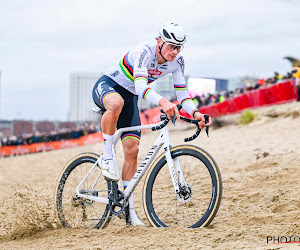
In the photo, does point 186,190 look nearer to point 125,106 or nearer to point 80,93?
point 125,106

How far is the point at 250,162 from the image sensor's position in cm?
845

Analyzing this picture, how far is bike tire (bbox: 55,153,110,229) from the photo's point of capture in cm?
514

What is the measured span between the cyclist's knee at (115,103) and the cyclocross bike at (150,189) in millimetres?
307

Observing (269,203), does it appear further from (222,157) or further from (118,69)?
(222,157)

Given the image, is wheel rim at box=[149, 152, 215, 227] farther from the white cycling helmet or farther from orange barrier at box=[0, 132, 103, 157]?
orange barrier at box=[0, 132, 103, 157]

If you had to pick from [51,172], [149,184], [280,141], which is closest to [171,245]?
[149,184]

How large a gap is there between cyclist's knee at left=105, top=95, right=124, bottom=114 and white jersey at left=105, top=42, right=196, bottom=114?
8.4 inches

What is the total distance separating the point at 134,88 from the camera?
503cm

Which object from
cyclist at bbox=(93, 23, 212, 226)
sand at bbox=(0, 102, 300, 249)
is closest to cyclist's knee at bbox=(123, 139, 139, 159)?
cyclist at bbox=(93, 23, 212, 226)

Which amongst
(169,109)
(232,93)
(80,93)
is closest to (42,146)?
(232,93)

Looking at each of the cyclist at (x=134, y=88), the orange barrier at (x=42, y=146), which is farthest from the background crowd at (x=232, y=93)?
the cyclist at (x=134, y=88)

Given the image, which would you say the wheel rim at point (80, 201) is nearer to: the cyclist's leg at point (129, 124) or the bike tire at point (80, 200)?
the bike tire at point (80, 200)

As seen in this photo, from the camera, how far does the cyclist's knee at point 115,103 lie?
4.69 metres

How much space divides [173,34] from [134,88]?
35.1 inches
